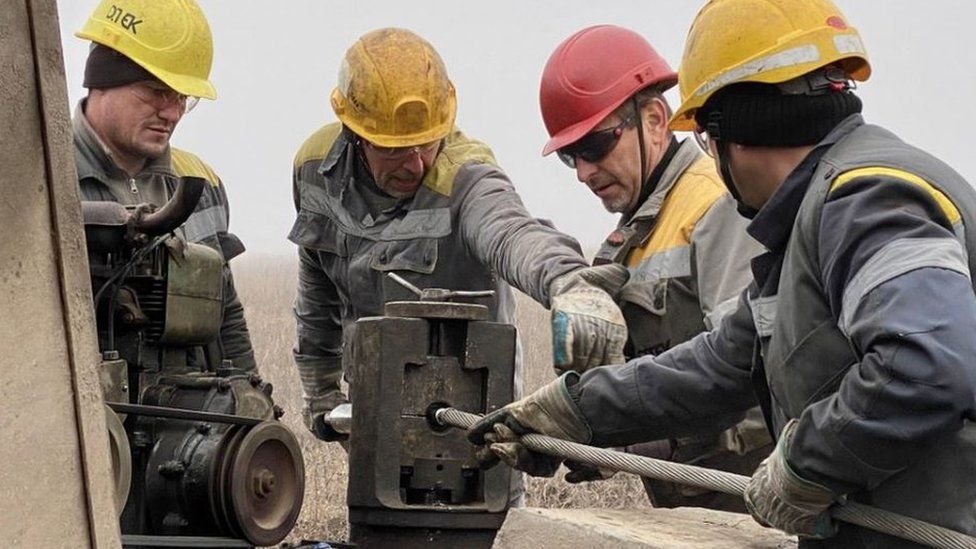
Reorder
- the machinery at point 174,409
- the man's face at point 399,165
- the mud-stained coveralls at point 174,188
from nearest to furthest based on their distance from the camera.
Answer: the machinery at point 174,409 → the mud-stained coveralls at point 174,188 → the man's face at point 399,165

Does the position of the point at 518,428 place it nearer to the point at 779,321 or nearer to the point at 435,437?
the point at 435,437

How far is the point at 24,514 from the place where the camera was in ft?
5.98

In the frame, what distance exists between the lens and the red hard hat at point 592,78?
4.16 meters

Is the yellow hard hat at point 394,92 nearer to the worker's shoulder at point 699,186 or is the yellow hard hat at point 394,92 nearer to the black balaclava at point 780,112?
the worker's shoulder at point 699,186

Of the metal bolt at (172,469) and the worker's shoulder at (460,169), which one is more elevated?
the worker's shoulder at (460,169)

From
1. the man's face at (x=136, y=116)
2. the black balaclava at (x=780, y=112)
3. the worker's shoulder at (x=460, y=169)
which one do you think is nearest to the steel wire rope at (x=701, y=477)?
the black balaclava at (x=780, y=112)

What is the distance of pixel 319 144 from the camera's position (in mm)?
4926


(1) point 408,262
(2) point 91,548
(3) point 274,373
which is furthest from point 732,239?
(3) point 274,373

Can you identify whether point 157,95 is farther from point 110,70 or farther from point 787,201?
point 787,201

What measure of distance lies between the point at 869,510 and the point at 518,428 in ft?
3.56

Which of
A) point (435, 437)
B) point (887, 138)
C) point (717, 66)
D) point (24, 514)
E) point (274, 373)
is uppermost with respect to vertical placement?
point (717, 66)

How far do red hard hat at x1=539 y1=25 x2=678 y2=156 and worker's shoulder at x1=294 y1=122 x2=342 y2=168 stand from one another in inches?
34.8

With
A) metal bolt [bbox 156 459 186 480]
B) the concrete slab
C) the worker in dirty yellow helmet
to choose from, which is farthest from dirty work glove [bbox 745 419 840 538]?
the worker in dirty yellow helmet

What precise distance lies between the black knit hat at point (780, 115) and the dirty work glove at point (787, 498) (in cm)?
52
